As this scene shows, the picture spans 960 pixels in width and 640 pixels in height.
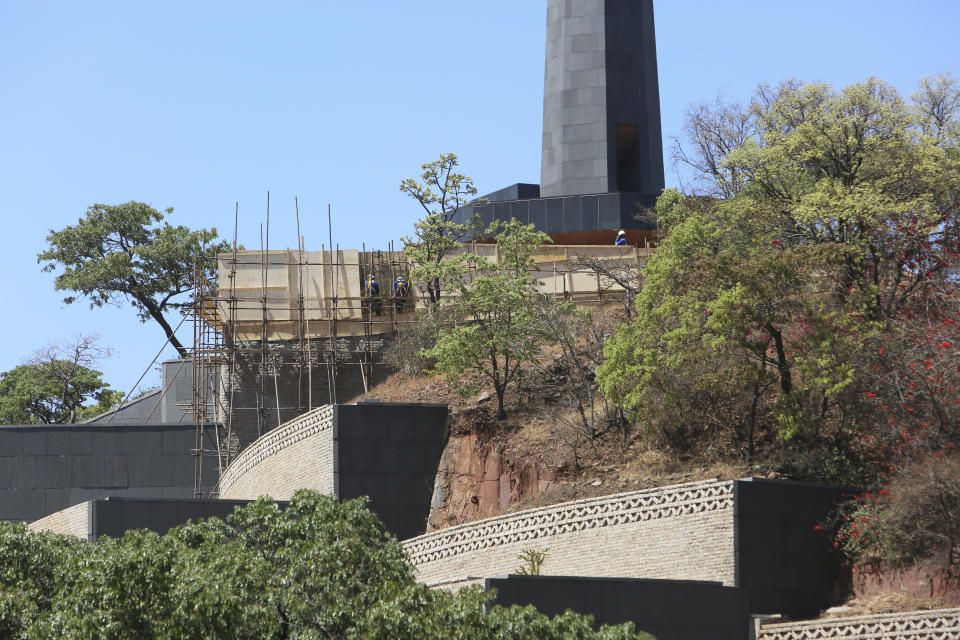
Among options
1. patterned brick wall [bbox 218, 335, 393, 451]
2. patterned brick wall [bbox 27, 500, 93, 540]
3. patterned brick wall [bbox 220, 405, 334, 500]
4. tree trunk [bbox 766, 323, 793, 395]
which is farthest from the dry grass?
patterned brick wall [bbox 218, 335, 393, 451]

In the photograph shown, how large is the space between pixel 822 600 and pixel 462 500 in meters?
9.51

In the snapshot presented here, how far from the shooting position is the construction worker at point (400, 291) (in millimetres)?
41438

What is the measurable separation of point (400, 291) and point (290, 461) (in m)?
9.71

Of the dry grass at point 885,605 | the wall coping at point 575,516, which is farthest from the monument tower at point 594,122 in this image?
the dry grass at point 885,605

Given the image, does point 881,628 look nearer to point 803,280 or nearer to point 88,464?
point 803,280

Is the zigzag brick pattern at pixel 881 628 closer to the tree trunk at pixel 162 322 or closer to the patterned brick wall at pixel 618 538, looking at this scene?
the patterned brick wall at pixel 618 538

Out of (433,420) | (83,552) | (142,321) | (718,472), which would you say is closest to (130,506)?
(433,420)

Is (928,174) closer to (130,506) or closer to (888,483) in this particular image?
(888,483)

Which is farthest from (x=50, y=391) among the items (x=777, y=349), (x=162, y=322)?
(x=777, y=349)

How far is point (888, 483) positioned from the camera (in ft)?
84.4

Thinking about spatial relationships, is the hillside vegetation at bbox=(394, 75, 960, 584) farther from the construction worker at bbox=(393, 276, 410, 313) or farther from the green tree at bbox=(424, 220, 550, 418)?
the construction worker at bbox=(393, 276, 410, 313)

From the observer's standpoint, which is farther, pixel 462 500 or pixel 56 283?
pixel 56 283

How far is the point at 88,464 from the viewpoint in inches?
1553

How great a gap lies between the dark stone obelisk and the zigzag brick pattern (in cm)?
2624
